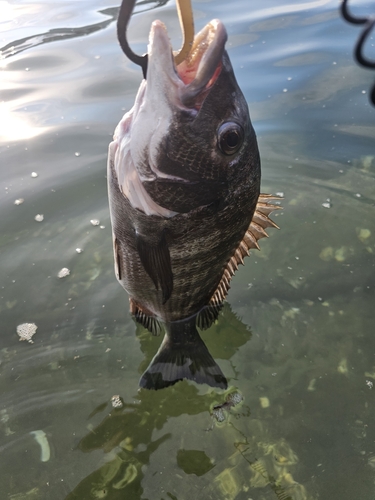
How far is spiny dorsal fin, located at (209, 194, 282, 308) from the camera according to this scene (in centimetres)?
245

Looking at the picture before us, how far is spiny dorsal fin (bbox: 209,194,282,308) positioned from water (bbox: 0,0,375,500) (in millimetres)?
667

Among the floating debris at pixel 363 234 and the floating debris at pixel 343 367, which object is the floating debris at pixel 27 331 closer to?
the floating debris at pixel 343 367

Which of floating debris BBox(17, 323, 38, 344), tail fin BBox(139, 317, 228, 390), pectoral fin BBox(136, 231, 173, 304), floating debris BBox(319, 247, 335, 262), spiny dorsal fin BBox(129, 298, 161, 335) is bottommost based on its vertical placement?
floating debris BBox(319, 247, 335, 262)

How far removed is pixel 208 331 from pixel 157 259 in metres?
1.35

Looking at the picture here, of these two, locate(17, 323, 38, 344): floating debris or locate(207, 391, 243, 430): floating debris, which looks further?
locate(17, 323, 38, 344): floating debris

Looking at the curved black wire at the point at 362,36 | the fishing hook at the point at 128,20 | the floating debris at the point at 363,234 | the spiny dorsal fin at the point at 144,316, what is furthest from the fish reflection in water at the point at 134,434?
the curved black wire at the point at 362,36

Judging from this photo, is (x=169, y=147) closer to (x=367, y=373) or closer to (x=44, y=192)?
(x=367, y=373)

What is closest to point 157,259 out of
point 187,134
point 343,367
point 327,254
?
point 187,134

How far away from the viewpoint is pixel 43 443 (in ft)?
8.52

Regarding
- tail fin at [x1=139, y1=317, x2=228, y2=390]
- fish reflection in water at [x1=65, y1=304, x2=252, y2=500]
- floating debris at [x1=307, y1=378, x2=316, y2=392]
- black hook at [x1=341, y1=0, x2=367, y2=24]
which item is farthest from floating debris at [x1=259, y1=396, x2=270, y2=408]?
black hook at [x1=341, y1=0, x2=367, y2=24]

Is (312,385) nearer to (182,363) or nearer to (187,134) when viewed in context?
(182,363)

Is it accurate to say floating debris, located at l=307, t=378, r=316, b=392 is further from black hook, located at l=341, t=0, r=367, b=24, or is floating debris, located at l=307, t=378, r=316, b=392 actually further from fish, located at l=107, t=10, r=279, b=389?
black hook, located at l=341, t=0, r=367, b=24

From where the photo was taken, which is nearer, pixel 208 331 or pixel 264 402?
pixel 264 402

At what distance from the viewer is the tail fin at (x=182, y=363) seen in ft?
8.30
